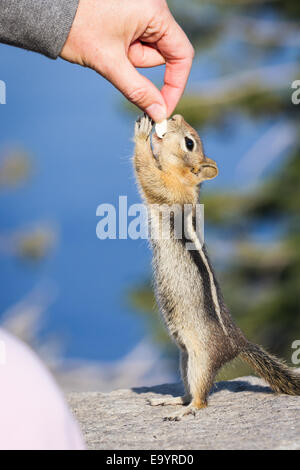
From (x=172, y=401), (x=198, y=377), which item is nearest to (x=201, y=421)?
(x=198, y=377)

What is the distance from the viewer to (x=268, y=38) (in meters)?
9.43

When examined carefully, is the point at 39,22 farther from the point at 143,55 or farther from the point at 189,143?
the point at 189,143

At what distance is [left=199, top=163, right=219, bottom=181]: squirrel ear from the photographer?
316 cm

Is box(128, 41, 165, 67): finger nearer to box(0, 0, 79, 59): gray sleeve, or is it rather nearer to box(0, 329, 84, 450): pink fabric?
box(0, 0, 79, 59): gray sleeve

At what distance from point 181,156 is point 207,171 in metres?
0.15

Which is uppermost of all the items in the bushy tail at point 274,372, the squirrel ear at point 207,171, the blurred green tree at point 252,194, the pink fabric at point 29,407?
the blurred green tree at point 252,194

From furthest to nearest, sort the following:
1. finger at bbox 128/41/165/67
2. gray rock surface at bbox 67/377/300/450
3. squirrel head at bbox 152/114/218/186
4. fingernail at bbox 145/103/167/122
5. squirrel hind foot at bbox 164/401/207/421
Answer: squirrel head at bbox 152/114/218/186
finger at bbox 128/41/165/67
fingernail at bbox 145/103/167/122
squirrel hind foot at bbox 164/401/207/421
gray rock surface at bbox 67/377/300/450

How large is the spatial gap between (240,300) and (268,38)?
150 inches

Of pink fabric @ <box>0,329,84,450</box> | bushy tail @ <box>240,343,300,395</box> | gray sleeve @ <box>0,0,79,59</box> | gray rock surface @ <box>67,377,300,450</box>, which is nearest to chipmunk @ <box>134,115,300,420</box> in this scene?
bushy tail @ <box>240,343,300,395</box>

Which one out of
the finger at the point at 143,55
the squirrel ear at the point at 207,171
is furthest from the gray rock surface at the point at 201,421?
the finger at the point at 143,55

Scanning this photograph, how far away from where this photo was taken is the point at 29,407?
1540 mm

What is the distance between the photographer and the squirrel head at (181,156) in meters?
3.16

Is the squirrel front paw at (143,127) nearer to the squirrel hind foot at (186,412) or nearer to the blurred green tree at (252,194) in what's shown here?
the squirrel hind foot at (186,412)

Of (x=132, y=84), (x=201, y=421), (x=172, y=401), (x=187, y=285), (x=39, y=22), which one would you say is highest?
(x=39, y=22)
